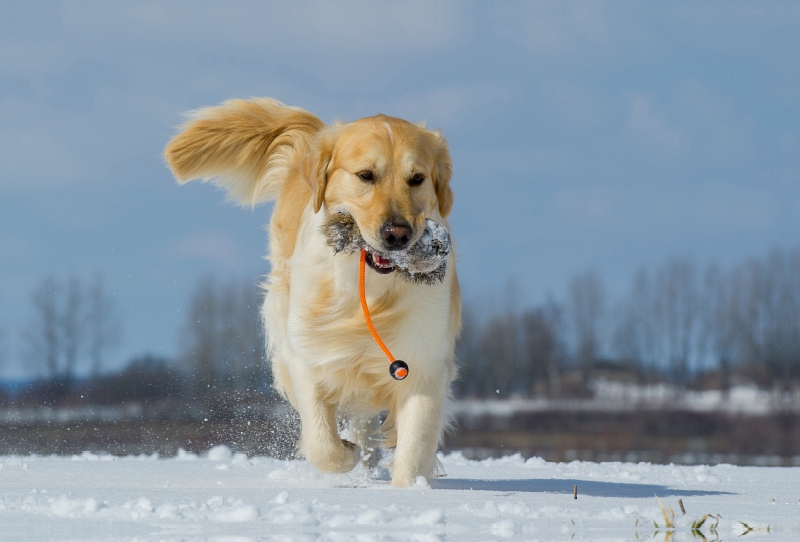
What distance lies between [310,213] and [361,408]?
115 centimetres

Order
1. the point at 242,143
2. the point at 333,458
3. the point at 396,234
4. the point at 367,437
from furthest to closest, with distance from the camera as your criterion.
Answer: the point at 242,143
the point at 367,437
the point at 333,458
the point at 396,234

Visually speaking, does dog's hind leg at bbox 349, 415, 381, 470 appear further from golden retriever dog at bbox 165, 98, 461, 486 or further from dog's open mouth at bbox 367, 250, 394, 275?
dog's open mouth at bbox 367, 250, 394, 275

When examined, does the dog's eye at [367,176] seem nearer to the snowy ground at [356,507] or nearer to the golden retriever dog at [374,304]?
the golden retriever dog at [374,304]

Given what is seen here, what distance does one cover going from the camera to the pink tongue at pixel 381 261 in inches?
→ 182

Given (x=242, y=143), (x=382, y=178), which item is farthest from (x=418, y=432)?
(x=242, y=143)

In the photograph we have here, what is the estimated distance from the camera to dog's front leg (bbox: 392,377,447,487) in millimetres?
4809

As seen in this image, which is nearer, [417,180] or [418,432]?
[417,180]

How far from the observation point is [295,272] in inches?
205

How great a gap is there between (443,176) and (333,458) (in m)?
1.65

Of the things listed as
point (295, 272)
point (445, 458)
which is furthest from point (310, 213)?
point (445, 458)

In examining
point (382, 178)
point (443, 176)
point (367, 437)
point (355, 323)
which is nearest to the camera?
point (382, 178)

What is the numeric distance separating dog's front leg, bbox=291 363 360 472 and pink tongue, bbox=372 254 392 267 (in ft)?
2.87

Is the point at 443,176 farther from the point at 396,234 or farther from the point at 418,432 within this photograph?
the point at 418,432

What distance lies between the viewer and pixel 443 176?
5.00m
